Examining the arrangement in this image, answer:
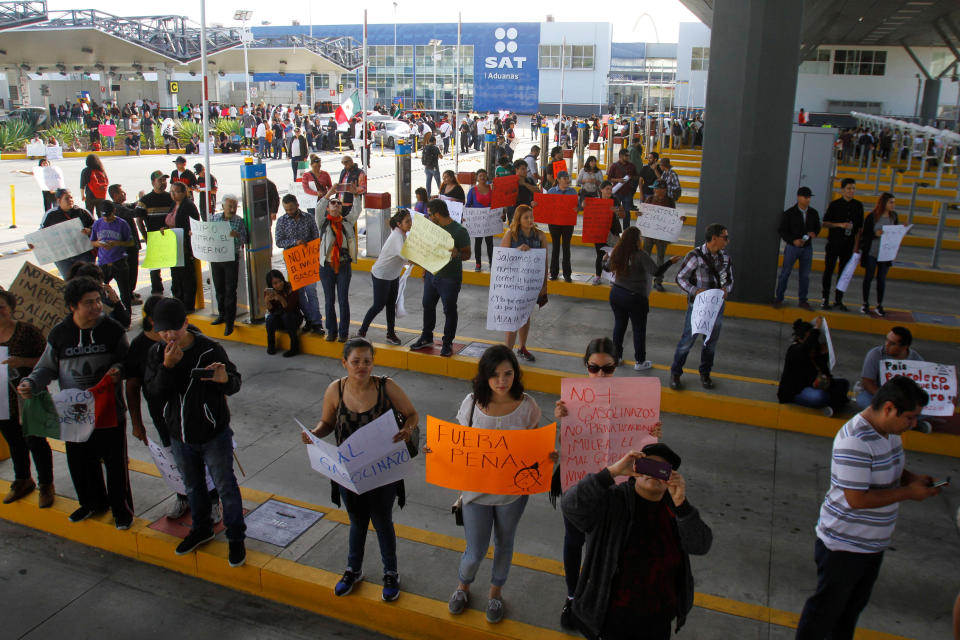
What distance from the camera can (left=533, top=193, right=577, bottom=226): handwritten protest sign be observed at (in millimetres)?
12469

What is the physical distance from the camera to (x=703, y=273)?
8.23 metres

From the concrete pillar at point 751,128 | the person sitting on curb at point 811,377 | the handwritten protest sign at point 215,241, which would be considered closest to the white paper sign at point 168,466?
the handwritten protest sign at point 215,241

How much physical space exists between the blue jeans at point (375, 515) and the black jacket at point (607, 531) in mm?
1615

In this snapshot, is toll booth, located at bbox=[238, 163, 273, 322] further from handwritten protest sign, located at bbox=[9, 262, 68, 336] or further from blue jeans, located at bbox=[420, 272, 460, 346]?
handwritten protest sign, located at bbox=[9, 262, 68, 336]

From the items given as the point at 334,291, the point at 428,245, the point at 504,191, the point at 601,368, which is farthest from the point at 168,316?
the point at 504,191

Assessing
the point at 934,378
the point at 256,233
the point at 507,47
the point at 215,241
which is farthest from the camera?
the point at 507,47

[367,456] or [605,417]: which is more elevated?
[605,417]

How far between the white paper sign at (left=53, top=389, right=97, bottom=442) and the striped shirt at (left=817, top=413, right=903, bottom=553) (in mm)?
4752

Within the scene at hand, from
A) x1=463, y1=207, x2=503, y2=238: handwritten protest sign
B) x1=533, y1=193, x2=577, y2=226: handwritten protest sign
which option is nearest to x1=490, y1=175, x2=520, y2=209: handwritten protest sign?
x1=463, y1=207, x2=503, y2=238: handwritten protest sign

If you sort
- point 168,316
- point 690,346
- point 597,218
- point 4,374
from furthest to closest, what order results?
point 597,218, point 690,346, point 4,374, point 168,316

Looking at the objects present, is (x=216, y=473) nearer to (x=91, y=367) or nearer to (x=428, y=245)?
(x=91, y=367)

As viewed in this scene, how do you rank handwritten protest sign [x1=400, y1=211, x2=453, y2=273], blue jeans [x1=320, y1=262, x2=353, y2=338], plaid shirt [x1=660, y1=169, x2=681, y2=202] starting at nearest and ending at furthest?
1. handwritten protest sign [x1=400, y1=211, x2=453, y2=273]
2. blue jeans [x1=320, y1=262, x2=353, y2=338]
3. plaid shirt [x1=660, y1=169, x2=681, y2=202]

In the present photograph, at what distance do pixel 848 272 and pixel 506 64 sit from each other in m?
69.4

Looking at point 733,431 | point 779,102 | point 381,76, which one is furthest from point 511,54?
point 733,431
